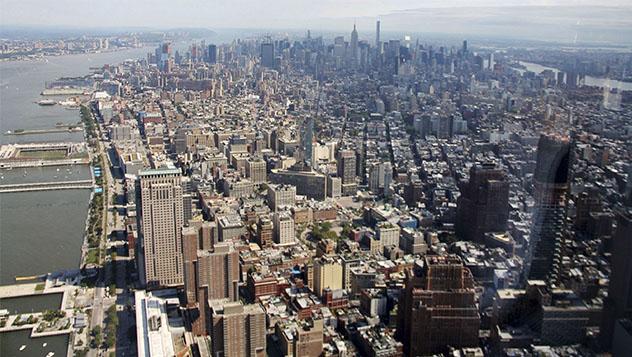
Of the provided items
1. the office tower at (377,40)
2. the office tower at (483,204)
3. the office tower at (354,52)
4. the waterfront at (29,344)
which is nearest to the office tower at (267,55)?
the office tower at (354,52)

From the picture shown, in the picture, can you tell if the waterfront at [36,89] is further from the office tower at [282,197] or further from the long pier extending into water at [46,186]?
the office tower at [282,197]

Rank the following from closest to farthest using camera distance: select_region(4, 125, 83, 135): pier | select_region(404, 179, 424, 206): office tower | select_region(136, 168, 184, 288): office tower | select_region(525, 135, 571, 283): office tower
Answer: select_region(525, 135, 571, 283): office tower → select_region(136, 168, 184, 288): office tower → select_region(404, 179, 424, 206): office tower → select_region(4, 125, 83, 135): pier

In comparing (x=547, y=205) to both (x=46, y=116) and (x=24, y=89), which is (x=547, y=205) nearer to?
(x=46, y=116)

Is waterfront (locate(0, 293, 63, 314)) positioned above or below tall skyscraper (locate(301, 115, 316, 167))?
below

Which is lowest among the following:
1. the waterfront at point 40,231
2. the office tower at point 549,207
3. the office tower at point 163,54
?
the waterfront at point 40,231

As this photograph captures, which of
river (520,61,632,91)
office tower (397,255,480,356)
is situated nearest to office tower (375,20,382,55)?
river (520,61,632,91)

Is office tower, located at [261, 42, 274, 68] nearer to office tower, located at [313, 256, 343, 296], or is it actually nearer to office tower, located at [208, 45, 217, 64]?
office tower, located at [208, 45, 217, 64]
